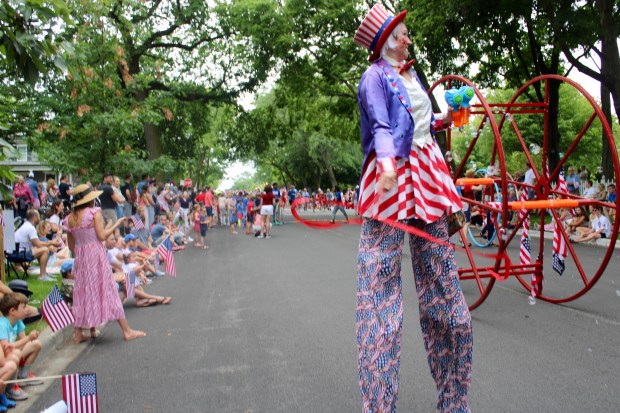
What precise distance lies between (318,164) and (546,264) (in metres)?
55.2

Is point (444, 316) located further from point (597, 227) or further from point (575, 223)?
point (575, 223)

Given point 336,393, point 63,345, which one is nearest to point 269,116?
point 63,345

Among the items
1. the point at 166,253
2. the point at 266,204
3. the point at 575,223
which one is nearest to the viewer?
the point at 166,253

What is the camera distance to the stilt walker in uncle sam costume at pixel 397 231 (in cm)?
296

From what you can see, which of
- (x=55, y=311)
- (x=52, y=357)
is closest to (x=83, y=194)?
(x=55, y=311)

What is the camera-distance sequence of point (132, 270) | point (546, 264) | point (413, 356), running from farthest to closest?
point (546, 264) → point (132, 270) → point (413, 356)

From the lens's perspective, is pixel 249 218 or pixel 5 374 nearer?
pixel 5 374

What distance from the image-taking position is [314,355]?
5.27 m

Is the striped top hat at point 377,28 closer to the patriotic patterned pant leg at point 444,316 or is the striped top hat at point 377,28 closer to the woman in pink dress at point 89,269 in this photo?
the patriotic patterned pant leg at point 444,316

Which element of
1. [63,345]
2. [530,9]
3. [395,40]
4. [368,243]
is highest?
[530,9]

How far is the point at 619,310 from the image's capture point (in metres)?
6.64

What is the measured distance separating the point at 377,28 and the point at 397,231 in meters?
1.08

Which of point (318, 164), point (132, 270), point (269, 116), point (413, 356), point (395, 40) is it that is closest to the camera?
point (395, 40)

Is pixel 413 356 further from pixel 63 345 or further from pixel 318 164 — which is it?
pixel 318 164
